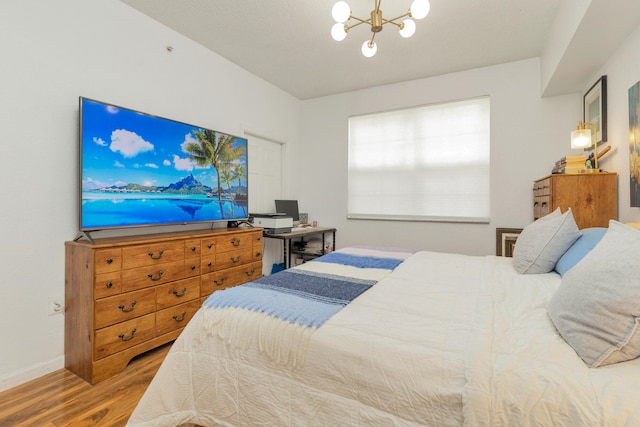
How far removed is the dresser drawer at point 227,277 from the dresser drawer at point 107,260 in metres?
0.68

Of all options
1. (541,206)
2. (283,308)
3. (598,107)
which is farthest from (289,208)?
(598,107)

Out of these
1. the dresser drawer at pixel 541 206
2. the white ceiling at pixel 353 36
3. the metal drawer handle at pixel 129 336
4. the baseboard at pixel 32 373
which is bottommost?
the baseboard at pixel 32 373

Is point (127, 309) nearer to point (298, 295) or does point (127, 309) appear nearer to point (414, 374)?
point (298, 295)

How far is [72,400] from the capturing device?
164 centimetres

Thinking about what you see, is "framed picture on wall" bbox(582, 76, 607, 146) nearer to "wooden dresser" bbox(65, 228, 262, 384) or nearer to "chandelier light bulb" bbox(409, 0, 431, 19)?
"chandelier light bulb" bbox(409, 0, 431, 19)

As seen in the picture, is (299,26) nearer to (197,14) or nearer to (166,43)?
(197,14)

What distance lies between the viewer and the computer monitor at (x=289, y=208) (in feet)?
13.1

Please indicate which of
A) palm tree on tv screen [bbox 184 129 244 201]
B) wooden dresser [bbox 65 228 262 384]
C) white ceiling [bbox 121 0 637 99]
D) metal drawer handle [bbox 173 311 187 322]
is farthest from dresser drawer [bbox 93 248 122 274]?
white ceiling [bbox 121 0 637 99]

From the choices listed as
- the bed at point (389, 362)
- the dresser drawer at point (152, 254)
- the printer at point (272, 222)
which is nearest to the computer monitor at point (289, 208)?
the printer at point (272, 222)

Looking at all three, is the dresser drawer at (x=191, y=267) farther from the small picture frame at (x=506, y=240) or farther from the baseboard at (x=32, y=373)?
the small picture frame at (x=506, y=240)

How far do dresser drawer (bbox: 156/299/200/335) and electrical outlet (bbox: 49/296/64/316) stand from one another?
59 centimetres

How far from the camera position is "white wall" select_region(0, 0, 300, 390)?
69.6 inches

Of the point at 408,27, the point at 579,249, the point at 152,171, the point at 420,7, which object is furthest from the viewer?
the point at 152,171

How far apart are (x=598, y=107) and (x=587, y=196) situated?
2.80 feet
